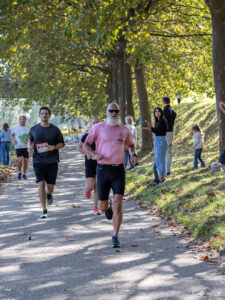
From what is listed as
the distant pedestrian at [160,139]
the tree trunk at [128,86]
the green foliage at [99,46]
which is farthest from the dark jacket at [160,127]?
the tree trunk at [128,86]

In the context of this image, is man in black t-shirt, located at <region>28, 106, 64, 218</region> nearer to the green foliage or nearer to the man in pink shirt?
the man in pink shirt

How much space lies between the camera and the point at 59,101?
41.2 metres

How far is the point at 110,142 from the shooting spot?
25.0 ft

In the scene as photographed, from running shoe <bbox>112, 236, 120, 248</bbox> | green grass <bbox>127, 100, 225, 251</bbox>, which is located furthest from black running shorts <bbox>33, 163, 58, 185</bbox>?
running shoe <bbox>112, 236, 120, 248</bbox>

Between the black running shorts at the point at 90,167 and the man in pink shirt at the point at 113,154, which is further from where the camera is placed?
the black running shorts at the point at 90,167

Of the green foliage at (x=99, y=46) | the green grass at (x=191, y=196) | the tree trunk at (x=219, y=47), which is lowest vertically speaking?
the green grass at (x=191, y=196)

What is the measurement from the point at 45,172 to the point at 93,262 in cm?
424

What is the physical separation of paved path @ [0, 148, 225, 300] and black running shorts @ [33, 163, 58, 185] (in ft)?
2.49

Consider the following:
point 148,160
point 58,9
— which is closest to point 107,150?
point 148,160

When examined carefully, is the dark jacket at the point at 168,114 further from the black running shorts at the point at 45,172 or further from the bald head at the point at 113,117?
the bald head at the point at 113,117

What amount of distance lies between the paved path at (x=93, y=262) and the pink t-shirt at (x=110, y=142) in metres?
1.27

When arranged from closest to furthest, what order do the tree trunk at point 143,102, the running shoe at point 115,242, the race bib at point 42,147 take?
the running shoe at point 115,242, the race bib at point 42,147, the tree trunk at point 143,102

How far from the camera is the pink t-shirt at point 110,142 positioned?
762cm

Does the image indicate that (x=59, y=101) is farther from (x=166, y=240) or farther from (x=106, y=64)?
(x=166, y=240)
